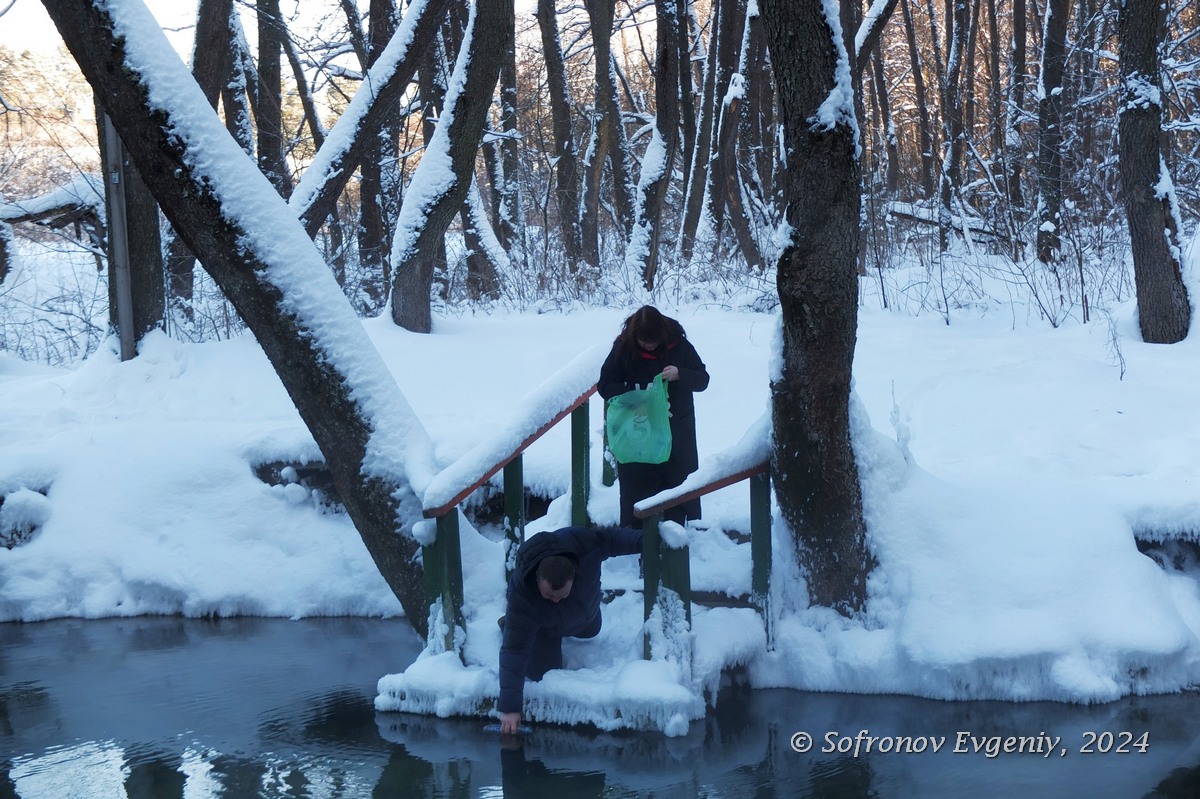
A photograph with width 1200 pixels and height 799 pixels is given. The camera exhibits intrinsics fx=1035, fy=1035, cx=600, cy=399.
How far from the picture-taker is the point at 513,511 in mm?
5137

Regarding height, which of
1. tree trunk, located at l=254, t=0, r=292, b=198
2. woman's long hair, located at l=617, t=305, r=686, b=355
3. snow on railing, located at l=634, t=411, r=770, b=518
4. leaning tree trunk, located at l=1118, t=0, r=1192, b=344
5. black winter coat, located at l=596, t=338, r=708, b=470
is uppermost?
tree trunk, located at l=254, t=0, r=292, b=198

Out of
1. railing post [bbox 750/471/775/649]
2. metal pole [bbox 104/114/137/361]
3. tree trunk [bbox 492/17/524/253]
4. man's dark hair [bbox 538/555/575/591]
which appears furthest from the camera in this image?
tree trunk [bbox 492/17/524/253]

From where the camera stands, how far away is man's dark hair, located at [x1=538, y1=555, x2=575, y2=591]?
430cm

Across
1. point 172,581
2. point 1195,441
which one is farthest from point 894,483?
point 172,581

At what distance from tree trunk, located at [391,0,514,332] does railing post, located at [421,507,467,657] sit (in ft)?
14.1

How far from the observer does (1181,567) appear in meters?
5.00

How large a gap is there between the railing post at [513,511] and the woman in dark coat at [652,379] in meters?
0.51

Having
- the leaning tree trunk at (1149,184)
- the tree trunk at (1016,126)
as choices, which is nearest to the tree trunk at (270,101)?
the tree trunk at (1016,126)

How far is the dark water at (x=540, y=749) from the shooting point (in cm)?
396

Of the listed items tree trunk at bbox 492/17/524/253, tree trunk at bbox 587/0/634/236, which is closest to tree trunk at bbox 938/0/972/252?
tree trunk at bbox 587/0/634/236

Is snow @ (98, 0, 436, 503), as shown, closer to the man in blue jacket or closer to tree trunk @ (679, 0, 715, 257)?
the man in blue jacket

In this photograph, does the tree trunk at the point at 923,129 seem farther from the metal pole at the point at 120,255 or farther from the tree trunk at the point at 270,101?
the metal pole at the point at 120,255

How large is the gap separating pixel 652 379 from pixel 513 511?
95cm

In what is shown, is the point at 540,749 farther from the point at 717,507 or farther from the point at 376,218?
the point at 376,218
